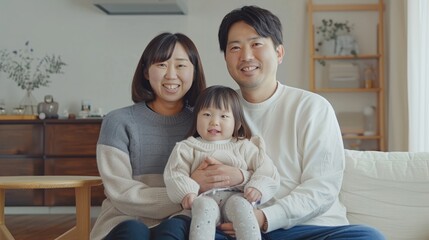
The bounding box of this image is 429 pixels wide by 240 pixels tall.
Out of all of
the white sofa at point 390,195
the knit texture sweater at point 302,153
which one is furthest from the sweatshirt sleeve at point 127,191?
the white sofa at point 390,195

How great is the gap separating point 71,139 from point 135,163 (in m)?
3.39

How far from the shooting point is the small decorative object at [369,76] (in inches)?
213

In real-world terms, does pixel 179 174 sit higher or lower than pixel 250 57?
lower

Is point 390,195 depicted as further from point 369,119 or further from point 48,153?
point 48,153

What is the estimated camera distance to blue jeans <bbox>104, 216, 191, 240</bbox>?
1.65 m

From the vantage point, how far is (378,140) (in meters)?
5.43

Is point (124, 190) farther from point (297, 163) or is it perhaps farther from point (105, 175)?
point (297, 163)

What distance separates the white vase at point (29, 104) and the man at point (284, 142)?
3.92 m

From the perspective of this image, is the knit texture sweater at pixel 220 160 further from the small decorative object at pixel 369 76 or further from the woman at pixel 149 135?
the small decorative object at pixel 369 76

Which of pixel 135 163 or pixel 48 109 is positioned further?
pixel 48 109

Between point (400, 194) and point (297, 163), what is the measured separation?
550 mm

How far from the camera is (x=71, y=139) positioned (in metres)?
5.24

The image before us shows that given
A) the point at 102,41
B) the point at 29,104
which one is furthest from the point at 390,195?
the point at 29,104

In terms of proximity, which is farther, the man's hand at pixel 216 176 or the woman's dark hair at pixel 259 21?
the woman's dark hair at pixel 259 21
